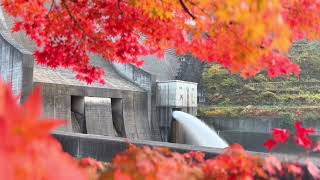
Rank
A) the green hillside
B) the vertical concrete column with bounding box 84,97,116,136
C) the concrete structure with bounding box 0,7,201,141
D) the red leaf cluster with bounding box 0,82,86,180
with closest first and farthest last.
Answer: the red leaf cluster with bounding box 0,82,86,180
the concrete structure with bounding box 0,7,201,141
the vertical concrete column with bounding box 84,97,116,136
the green hillside

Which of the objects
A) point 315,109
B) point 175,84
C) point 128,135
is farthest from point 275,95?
point 128,135

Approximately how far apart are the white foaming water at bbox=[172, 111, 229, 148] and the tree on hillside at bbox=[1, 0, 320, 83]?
6.14 metres

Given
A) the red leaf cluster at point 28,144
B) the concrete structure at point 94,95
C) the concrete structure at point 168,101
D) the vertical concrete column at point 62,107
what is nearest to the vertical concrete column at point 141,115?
the concrete structure at point 94,95

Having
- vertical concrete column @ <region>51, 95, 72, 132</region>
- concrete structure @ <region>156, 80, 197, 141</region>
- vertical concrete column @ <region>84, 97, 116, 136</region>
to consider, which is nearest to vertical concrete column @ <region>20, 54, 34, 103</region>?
vertical concrete column @ <region>51, 95, 72, 132</region>

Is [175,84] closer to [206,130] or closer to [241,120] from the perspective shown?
[206,130]

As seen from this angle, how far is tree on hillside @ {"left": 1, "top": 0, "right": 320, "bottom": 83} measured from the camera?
1.56m

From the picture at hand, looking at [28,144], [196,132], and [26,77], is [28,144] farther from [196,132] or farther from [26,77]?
[196,132]

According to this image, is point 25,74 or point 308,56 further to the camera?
point 308,56

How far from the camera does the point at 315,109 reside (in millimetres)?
14016

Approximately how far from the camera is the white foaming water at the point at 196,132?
11397mm

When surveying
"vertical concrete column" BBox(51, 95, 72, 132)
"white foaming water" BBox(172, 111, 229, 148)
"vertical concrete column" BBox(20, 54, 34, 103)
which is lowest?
"white foaming water" BBox(172, 111, 229, 148)

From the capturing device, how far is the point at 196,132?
12.3 metres

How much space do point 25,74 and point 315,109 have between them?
10.1 meters

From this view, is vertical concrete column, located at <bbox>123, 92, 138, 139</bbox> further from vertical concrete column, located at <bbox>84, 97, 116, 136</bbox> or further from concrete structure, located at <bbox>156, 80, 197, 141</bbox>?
concrete structure, located at <bbox>156, 80, 197, 141</bbox>
